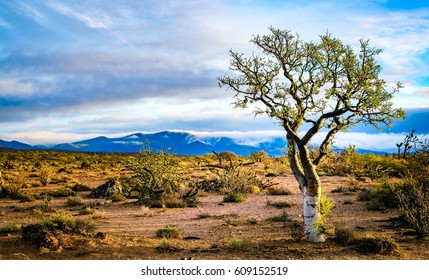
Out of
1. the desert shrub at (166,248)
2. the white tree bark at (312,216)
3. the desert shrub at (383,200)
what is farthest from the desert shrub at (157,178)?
the white tree bark at (312,216)

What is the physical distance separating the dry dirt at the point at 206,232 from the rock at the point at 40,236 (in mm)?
177

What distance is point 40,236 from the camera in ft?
38.3

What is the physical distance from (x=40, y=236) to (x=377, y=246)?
879cm

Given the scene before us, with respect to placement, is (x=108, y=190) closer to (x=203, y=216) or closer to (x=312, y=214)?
(x=203, y=216)

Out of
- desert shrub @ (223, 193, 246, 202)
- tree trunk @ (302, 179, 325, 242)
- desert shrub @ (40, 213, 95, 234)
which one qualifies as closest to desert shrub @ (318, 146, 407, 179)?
tree trunk @ (302, 179, 325, 242)

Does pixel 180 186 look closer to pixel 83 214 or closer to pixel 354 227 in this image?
pixel 83 214

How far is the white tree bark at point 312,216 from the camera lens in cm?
1147

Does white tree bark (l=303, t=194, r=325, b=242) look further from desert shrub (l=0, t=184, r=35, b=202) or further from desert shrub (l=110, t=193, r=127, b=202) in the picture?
desert shrub (l=0, t=184, r=35, b=202)

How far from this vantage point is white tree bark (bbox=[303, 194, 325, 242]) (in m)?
11.5

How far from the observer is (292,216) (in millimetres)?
16984

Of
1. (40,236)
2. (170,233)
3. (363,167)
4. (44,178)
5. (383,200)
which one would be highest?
(363,167)

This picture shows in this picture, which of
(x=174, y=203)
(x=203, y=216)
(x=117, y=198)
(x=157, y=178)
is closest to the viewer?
(x=203, y=216)

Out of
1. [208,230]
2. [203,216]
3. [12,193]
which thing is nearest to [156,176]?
[203,216]
